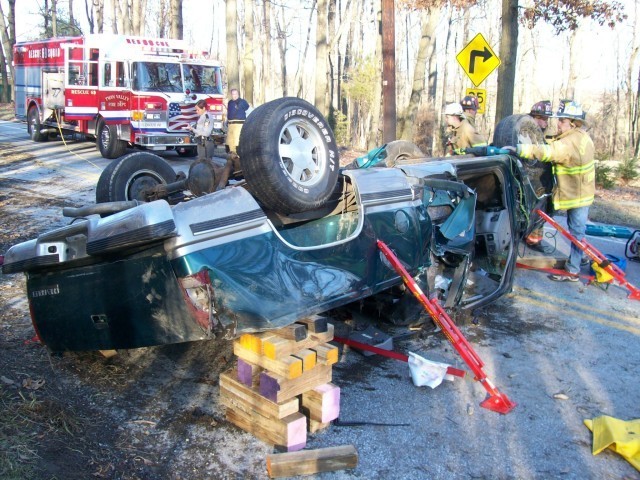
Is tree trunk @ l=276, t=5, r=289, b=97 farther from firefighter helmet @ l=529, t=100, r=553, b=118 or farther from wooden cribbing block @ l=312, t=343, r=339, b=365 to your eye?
wooden cribbing block @ l=312, t=343, r=339, b=365

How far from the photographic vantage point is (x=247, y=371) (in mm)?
3498

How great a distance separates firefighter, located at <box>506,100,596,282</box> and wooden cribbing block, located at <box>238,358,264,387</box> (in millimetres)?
4374

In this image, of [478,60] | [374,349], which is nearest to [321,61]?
[478,60]

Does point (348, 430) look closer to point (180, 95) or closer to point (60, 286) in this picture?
point (60, 286)

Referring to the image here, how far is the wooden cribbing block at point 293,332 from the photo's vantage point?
339 centimetres

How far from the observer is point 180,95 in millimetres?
15375

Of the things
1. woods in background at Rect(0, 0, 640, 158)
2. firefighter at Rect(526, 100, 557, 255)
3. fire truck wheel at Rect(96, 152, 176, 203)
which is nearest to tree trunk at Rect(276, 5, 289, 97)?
woods in background at Rect(0, 0, 640, 158)

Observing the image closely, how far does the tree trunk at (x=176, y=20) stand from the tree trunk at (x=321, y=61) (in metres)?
5.24

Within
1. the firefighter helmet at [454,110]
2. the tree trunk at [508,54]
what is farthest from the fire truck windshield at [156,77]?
the firefighter helmet at [454,110]

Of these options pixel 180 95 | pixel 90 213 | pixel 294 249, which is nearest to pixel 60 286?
pixel 90 213

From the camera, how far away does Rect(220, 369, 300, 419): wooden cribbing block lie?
3.31 m

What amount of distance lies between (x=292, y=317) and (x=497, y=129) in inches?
201

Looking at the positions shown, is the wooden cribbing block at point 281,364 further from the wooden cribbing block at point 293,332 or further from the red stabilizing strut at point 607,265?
the red stabilizing strut at point 607,265

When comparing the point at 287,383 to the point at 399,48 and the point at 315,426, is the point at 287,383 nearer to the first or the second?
the point at 315,426
